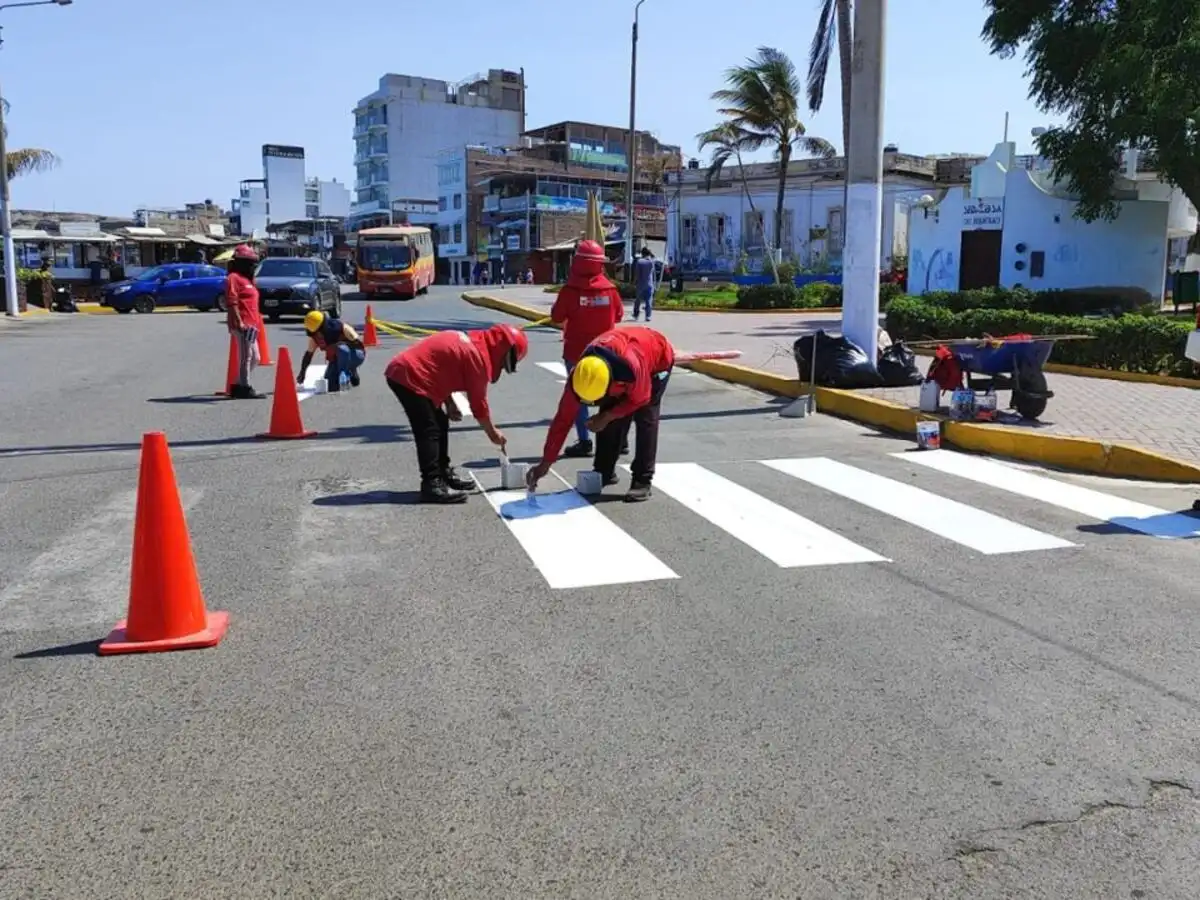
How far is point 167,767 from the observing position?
11.6ft

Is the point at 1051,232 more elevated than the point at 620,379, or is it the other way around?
the point at 1051,232

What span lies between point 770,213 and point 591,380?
1855 inches

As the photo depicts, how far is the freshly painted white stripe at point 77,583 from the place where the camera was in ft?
16.4

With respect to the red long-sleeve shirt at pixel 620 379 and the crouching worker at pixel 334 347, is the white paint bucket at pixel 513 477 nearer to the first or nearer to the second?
the red long-sleeve shirt at pixel 620 379

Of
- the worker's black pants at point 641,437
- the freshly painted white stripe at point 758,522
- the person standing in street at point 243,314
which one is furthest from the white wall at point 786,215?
the worker's black pants at point 641,437

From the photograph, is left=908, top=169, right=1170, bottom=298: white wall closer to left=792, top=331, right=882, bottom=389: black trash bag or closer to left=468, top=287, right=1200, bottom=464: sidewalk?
left=468, top=287, right=1200, bottom=464: sidewalk

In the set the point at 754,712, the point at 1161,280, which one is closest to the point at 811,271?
the point at 1161,280

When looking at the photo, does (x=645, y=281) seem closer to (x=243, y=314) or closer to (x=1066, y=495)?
(x=243, y=314)

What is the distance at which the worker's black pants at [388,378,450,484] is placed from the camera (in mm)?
7094

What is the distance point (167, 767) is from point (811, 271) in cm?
4238

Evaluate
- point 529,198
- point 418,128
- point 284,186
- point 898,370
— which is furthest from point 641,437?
point 284,186

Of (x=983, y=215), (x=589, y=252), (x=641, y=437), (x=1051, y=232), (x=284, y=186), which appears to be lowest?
(x=641, y=437)

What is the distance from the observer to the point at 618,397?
6.70 meters

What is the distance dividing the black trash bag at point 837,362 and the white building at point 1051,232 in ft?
47.5
